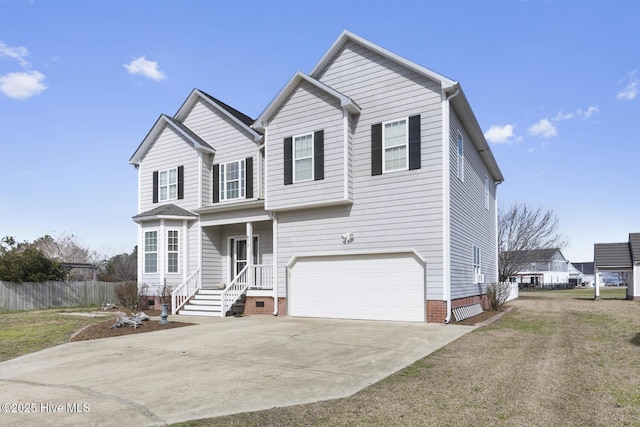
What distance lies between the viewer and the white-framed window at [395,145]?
580 inches

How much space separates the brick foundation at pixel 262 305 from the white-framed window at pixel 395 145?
6187 millimetres

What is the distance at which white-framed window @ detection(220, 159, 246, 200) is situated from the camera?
63.8ft

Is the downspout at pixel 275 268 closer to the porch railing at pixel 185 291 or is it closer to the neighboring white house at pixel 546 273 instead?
the porch railing at pixel 185 291

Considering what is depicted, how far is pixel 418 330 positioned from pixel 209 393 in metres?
7.31

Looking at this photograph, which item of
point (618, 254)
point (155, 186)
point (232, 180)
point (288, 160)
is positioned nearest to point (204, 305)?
point (232, 180)

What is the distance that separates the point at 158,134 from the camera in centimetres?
2130

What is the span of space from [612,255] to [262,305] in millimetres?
25595

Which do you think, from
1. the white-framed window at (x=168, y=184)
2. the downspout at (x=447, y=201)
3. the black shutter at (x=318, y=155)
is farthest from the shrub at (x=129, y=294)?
the downspout at (x=447, y=201)

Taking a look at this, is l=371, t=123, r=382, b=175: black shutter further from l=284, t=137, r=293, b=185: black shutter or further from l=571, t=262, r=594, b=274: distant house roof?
l=571, t=262, r=594, b=274: distant house roof

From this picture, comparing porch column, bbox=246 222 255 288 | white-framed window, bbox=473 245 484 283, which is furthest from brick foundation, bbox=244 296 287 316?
white-framed window, bbox=473 245 484 283

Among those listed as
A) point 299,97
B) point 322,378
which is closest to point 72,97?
point 299,97

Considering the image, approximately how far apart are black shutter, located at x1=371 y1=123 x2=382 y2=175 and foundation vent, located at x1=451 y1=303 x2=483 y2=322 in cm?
504

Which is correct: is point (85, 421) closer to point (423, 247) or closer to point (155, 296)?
point (423, 247)

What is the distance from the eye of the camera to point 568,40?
1376cm
